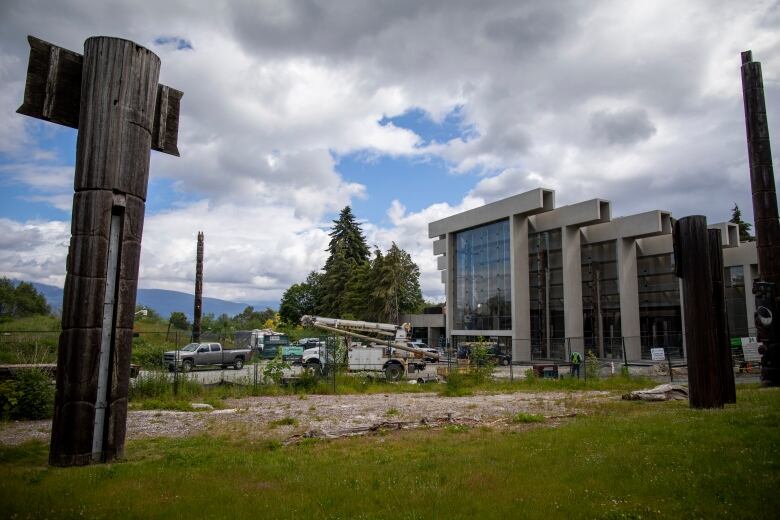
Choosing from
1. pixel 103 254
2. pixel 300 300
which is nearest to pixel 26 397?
pixel 103 254

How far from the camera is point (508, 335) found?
46344 mm

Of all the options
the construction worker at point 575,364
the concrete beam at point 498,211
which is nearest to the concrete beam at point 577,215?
the concrete beam at point 498,211

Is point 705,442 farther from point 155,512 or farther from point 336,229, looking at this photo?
point 336,229

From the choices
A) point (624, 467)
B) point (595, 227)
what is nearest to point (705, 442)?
point (624, 467)

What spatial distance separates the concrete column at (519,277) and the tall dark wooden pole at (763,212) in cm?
2798

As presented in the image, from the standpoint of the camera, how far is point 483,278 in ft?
165

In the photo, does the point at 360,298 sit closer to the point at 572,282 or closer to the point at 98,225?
the point at 572,282

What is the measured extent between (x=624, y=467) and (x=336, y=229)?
68.9 m

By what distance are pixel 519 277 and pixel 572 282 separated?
4476 mm

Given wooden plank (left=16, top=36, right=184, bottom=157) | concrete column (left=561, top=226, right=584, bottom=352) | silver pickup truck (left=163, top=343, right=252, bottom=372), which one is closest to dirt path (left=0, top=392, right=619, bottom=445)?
wooden plank (left=16, top=36, right=184, bottom=157)

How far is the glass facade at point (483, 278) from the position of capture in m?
47.7

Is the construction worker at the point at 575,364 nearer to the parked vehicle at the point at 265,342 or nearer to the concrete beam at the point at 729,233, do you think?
the parked vehicle at the point at 265,342

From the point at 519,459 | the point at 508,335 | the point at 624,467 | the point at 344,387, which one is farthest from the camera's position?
the point at 508,335

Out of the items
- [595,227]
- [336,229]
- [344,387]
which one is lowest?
[344,387]
